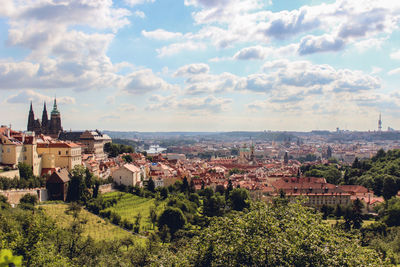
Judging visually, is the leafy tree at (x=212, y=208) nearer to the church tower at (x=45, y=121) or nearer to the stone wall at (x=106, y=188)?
the stone wall at (x=106, y=188)

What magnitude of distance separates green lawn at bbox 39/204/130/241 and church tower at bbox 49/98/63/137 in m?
59.7

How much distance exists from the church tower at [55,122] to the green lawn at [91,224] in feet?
196

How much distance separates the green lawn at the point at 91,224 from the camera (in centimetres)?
3722

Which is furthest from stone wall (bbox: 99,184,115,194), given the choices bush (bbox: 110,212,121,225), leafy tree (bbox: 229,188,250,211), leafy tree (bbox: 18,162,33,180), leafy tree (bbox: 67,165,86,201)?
leafy tree (bbox: 229,188,250,211)

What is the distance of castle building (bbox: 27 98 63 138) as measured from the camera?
9275 cm

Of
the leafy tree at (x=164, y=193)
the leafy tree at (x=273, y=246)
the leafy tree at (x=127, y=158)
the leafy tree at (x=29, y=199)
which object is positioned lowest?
the leafy tree at (x=164, y=193)

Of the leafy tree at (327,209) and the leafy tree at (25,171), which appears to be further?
the leafy tree at (327,209)

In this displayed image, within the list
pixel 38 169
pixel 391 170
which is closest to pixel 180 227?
pixel 38 169

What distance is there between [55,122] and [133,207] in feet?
192

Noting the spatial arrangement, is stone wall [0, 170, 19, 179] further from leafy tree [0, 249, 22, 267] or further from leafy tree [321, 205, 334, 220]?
leafy tree [321, 205, 334, 220]

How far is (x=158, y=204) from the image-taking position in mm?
49781

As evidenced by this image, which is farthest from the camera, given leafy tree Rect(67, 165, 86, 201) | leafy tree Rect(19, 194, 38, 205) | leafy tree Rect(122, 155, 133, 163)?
leafy tree Rect(122, 155, 133, 163)

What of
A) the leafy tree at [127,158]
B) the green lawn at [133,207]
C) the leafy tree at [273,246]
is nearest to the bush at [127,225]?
the green lawn at [133,207]

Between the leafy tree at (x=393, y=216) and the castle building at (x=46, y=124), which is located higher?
the castle building at (x=46, y=124)
